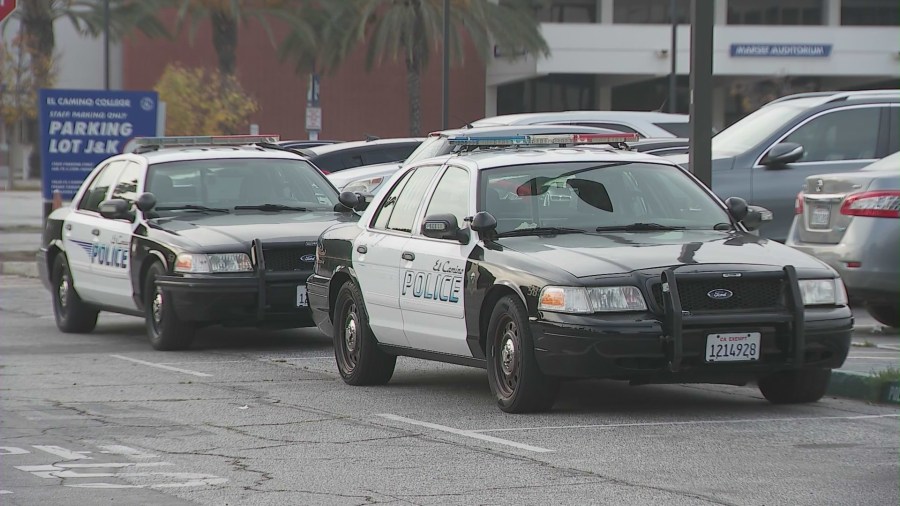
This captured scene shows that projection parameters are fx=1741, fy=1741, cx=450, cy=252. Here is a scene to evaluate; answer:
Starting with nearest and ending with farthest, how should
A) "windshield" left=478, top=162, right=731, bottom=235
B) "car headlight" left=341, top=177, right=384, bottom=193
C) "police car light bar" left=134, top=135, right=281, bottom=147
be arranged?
"windshield" left=478, top=162, right=731, bottom=235 → "police car light bar" left=134, top=135, right=281, bottom=147 → "car headlight" left=341, top=177, right=384, bottom=193

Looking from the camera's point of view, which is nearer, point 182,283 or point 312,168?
point 182,283

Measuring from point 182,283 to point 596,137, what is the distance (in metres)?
3.74

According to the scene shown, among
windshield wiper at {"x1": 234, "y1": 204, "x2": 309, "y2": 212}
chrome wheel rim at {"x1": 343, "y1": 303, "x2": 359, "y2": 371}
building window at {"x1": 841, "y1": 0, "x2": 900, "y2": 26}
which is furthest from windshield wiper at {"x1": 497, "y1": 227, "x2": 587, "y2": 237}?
building window at {"x1": 841, "y1": 0, "x2": 900, "y2": 26}

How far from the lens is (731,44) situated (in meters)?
68.0

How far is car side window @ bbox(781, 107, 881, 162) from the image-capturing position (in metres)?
16.2

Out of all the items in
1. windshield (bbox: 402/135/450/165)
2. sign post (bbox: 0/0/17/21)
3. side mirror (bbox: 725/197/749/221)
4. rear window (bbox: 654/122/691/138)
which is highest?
sign post (bbox: 0/0/17/21)

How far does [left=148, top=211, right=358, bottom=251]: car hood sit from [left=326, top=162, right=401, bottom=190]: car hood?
20.1ft

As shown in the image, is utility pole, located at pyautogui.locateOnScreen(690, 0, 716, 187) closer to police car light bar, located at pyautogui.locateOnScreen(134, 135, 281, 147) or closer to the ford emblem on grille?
the ford emblem on grille

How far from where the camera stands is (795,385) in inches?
387

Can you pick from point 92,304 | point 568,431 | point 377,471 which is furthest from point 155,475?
point 92,304

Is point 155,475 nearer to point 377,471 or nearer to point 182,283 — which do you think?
point 377,471

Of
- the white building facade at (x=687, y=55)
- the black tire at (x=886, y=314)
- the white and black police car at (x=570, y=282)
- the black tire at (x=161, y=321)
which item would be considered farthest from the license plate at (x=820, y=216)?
the white building facade at (x=687, y=55)

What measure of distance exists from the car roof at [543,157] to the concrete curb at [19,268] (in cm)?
1434

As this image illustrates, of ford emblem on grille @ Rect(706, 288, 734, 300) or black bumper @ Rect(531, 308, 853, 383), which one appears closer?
A: black bumper @ Rect(531, 308, 853, 383)
